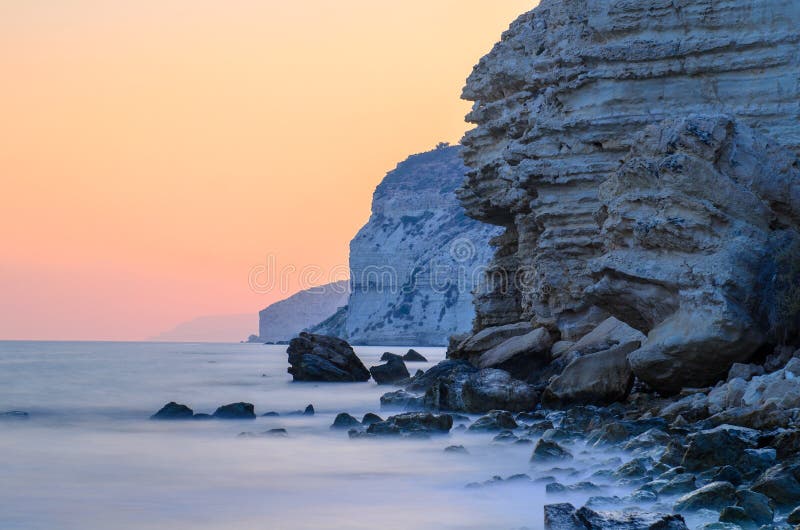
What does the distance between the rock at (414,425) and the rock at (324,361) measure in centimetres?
1801

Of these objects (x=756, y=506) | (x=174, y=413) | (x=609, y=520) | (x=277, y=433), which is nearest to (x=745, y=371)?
(x=756, y=506)

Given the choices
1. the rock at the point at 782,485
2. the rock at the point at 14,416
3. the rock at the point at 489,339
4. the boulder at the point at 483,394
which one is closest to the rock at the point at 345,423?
the boulder at the point at 483,394

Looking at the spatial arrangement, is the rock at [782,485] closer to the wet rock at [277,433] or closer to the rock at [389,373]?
the wet rock at [277,433]

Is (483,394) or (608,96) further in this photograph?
(608,96)

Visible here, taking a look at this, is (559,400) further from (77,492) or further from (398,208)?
(398,208)

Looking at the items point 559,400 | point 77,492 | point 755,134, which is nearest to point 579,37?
point 755,134

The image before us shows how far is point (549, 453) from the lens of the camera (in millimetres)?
14328

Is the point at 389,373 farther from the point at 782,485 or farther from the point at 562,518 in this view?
the point at 562,518

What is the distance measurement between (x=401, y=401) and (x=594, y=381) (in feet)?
23.9

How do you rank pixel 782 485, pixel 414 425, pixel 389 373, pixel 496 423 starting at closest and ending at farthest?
pixel 782 485
pixel 496 423
pixel 414 425
pixel 389 373

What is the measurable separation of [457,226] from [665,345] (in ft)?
367

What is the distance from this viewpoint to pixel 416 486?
13.8 m

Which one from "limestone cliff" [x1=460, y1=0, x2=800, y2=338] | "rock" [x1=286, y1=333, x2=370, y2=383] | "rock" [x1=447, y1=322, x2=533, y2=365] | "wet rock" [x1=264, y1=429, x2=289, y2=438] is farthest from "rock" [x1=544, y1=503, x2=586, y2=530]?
"rock" [x1=286, y1=333, x2=370, y2=383]

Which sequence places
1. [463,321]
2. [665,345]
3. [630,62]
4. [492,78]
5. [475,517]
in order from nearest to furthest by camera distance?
[475,517], [665,345], [630,62], [492,78], [463,321]
